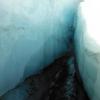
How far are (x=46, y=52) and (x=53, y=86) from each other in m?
0.21

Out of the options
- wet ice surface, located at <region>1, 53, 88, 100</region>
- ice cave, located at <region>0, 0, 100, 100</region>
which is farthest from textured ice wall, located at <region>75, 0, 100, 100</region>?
wet ice surface, located at <region>1, 53, 88, 100</region>

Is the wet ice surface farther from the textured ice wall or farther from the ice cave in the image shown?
the textured ice wall

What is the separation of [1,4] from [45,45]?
0.43 meters

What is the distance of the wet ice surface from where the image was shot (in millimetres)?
1141

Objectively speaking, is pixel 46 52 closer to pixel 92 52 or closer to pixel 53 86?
pixel 53 86

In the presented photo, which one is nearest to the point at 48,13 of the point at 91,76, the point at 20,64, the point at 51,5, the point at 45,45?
the point at 51,5

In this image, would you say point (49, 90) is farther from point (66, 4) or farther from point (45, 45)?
point (66, 4)

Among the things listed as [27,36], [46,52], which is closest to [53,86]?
[46,52]

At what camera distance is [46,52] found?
1.28 meters

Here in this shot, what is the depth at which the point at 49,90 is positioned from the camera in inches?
48.8

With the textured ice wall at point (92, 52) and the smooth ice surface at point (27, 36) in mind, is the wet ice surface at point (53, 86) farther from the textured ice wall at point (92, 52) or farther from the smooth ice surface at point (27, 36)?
the textured ice wall at point (92, 52)

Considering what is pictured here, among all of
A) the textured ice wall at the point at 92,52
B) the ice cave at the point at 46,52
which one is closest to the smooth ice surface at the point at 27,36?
the ice cave at the point at 46,52

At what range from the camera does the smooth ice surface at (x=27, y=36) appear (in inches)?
37.9

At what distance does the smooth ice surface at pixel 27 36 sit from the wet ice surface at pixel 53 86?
0.05m
